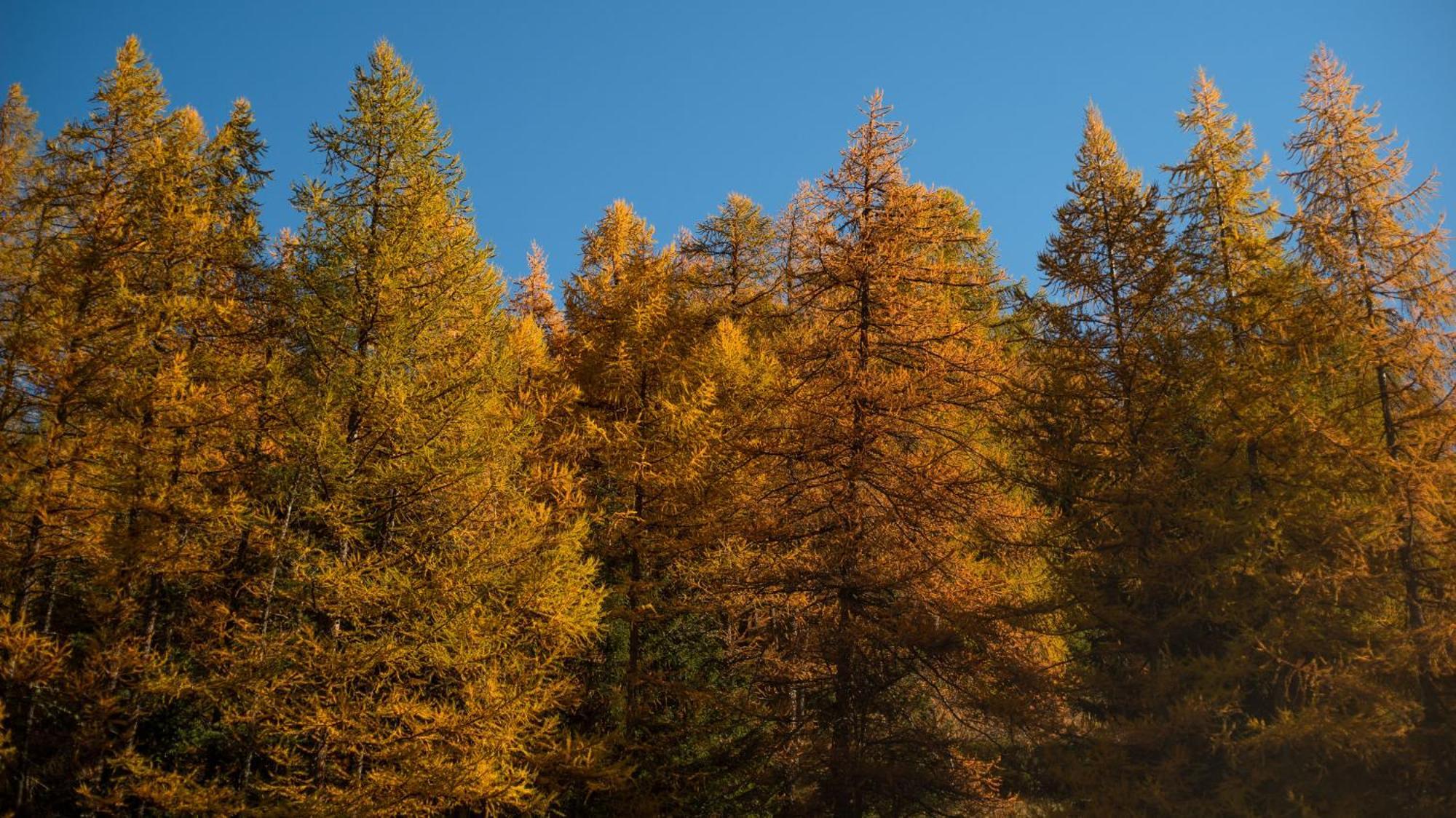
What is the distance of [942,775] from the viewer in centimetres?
1205

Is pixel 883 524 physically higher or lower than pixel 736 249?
lower

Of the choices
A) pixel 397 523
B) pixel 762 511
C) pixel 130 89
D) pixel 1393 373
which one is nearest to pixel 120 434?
pixel 397 523

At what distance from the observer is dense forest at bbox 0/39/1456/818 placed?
10.7m

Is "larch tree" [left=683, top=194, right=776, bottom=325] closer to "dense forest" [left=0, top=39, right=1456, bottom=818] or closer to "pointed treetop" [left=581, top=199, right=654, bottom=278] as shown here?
"pointed treetop" [left=581, top=199, right=654, bottom=278]

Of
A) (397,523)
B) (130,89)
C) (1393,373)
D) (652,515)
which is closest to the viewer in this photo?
(397,523)

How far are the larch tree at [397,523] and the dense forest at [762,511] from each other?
0.20ft

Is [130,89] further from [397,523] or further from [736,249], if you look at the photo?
[736,249]

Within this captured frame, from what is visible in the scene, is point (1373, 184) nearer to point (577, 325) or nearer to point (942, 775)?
point (942, 775)

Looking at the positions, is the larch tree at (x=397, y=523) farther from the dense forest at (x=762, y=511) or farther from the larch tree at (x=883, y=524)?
the larch tree at (x=883, y=524)

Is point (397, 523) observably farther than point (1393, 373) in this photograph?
No

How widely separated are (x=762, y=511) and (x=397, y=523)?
5115 mm

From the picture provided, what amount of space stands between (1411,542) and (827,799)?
26.6ft

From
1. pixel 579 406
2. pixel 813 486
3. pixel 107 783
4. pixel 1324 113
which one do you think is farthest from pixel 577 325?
pixel 1324 113

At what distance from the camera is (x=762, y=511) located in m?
13.4
